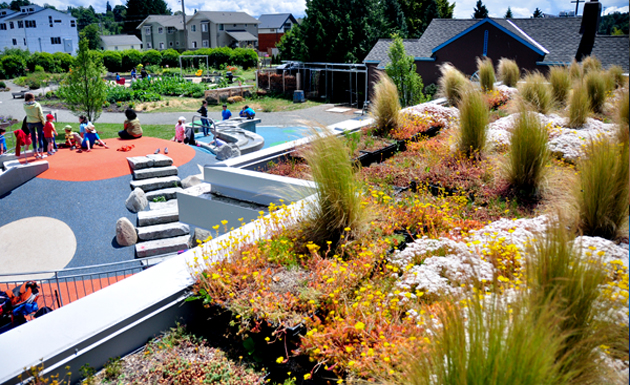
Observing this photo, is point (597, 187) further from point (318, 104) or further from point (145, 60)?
point (145, 60)

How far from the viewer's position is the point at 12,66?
4662cm

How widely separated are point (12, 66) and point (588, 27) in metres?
51.6

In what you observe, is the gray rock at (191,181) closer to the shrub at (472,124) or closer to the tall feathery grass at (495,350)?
the shrub at (472,124)

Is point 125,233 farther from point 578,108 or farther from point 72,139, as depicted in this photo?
point 578,108

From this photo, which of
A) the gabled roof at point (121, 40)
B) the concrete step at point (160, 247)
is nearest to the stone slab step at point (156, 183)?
the concrete step at point (160, 247)

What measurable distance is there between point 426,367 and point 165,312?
7.15 feet

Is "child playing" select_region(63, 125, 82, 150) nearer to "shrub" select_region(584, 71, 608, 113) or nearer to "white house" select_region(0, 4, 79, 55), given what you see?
"shrub" select_region(584, 71, 608, 113)

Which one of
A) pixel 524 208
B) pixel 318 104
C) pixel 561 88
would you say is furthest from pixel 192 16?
pixel 524 208

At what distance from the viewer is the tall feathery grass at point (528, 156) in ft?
16.0

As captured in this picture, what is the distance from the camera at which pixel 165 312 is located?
3418 mm

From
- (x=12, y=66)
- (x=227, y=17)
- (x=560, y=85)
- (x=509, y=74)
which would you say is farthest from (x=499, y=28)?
(x=227, y=17)

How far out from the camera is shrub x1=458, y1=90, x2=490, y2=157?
6.04 m

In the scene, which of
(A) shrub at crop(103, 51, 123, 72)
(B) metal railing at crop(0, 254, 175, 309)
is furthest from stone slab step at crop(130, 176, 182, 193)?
(A) shrub at crop(103, 51, 123, 72)

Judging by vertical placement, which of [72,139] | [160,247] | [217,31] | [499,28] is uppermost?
[217,31]
